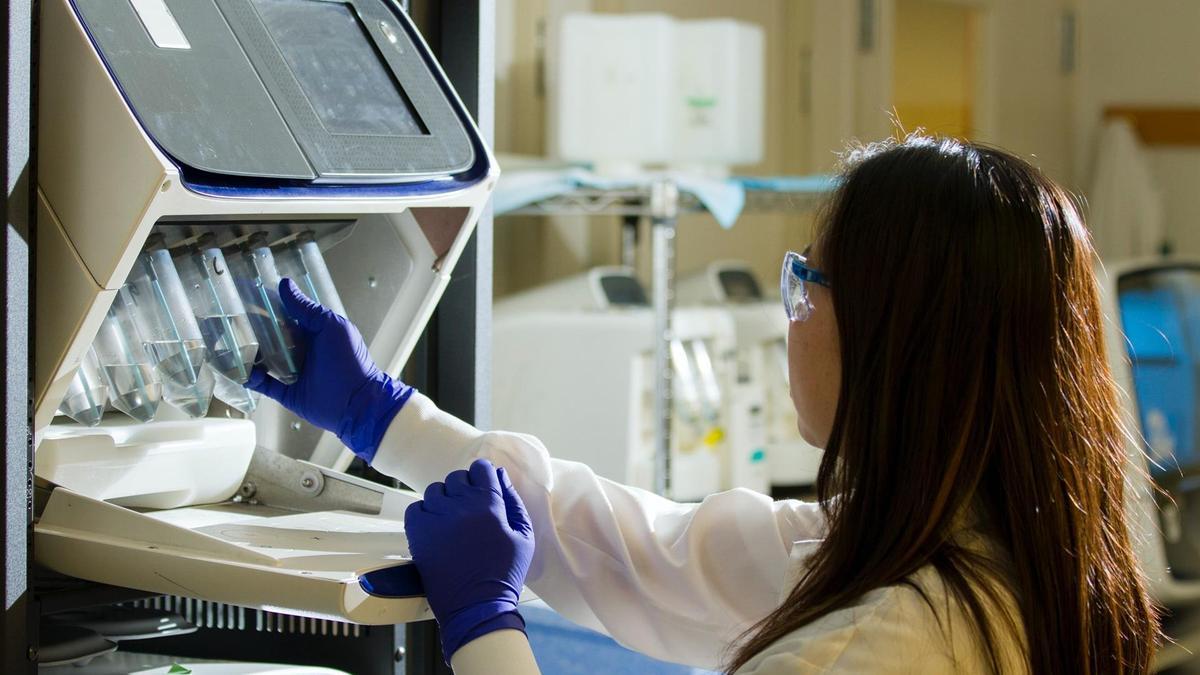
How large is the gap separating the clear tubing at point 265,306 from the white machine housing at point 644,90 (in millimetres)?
1874

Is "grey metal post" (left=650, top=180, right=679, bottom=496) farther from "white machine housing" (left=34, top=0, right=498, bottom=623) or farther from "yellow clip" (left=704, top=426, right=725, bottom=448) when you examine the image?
"white machine housing" (left=34, top=0, right=498, bottom=623)

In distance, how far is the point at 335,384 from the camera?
1.07 metres

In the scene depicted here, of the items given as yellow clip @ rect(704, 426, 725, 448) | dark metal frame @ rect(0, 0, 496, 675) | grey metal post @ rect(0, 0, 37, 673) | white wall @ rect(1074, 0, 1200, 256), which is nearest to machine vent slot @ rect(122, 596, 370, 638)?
dark metal frame @ rect(0, 0, 496, 675)

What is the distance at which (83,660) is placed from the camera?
1020mm

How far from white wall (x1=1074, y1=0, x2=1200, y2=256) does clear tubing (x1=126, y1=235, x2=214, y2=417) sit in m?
4.80

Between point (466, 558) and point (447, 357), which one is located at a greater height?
point (447, 357)

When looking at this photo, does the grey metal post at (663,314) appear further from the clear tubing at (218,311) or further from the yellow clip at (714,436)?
the clear tubing at (218,311)

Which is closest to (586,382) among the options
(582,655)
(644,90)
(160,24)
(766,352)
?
(766,352)

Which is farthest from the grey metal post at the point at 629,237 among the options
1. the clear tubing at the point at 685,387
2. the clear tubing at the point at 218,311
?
the clear tubing at the point at 218,311

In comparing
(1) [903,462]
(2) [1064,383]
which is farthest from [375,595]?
(2) [1064,383]

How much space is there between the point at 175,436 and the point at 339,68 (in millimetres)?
310

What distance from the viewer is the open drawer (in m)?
0.85

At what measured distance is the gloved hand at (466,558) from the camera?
2.96 feet

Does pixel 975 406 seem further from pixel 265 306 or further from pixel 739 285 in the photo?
pixel 739 285
